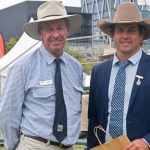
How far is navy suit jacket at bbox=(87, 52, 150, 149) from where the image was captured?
11.7 ft

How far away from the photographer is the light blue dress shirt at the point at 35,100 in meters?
3.80

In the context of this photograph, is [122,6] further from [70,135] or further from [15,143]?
[15,143]

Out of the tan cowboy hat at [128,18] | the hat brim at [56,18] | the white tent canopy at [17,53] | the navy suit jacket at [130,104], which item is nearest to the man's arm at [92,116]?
the navy suit jacket at [130,104]

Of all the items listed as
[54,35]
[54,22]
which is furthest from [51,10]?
[54,35]

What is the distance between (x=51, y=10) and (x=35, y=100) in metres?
0.84

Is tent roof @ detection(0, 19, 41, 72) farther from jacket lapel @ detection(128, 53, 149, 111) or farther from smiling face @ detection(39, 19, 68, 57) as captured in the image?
jacket lapel @ detection(128, 53, 149, 111)

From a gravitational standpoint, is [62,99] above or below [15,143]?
above

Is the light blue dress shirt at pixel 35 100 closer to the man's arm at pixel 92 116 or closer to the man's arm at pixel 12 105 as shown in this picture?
the man's arm at pixel 12 105

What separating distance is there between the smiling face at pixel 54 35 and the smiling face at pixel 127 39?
46cm

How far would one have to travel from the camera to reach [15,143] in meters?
4.01

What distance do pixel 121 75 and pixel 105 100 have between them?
0.79 feet

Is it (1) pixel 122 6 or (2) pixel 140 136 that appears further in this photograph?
(1) pixel 122 6

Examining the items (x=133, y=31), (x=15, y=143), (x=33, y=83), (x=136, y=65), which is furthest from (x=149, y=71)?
(x=15, y=143)

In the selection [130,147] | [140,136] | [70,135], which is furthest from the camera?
[70,135]
